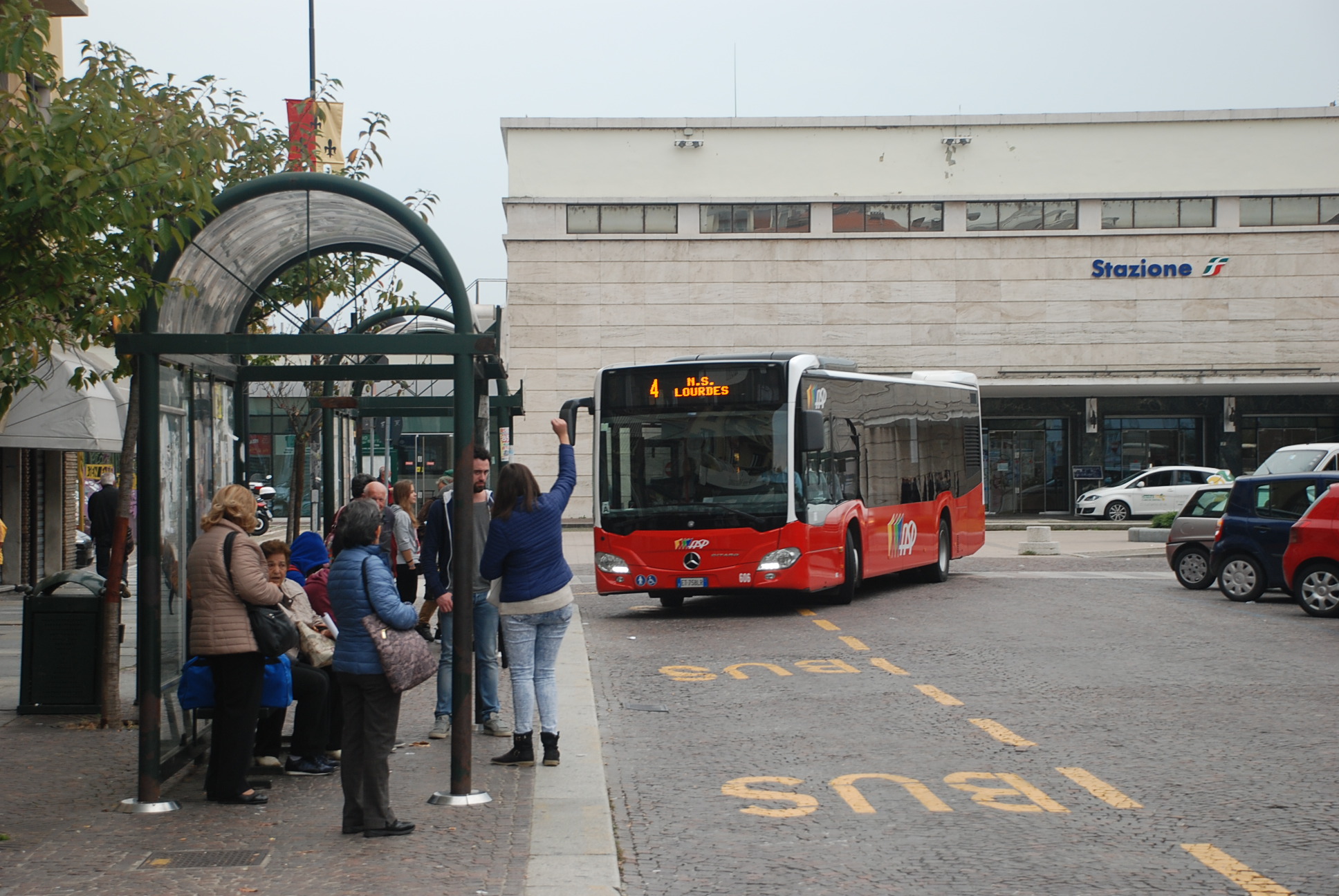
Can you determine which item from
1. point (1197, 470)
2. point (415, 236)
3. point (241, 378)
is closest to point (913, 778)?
point (415, 236)

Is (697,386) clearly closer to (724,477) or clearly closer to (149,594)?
(724,477)

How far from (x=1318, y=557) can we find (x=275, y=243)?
40.1ft

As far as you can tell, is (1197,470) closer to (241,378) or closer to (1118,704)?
(1118,704)

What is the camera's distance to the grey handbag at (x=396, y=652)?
6266 mm

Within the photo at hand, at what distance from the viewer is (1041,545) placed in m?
27.8

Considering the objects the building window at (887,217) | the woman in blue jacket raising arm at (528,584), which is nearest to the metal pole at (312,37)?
the woman in blue jacket raising arm at (528,584)

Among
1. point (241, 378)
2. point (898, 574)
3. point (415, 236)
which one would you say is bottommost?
point (898, 574)

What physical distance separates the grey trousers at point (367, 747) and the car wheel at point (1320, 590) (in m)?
12.5

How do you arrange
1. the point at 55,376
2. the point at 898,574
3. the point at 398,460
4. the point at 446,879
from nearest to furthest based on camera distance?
1. the point at 446,879
2. the point at 55,376
3. the point at 898,574
4. the point at 398,460

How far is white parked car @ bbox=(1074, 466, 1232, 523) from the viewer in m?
39.2

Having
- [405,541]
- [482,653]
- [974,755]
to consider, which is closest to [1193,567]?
[405,541]

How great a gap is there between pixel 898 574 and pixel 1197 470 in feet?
66.1

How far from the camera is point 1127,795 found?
697 centimetres

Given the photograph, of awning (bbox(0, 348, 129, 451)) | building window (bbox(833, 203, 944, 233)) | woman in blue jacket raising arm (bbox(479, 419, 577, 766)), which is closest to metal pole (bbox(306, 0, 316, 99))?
awning (bbox(0, 348, 129, 451))
